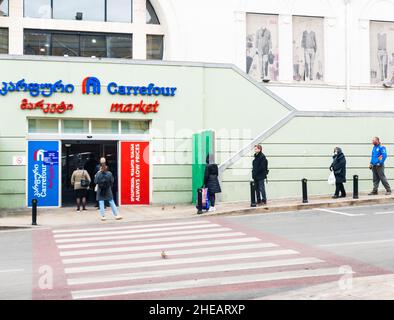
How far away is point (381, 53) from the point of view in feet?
98.0

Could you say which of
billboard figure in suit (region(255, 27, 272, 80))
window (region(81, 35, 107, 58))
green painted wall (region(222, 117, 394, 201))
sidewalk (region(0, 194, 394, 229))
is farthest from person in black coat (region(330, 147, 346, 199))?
window (region(81, 35, 107, 58))

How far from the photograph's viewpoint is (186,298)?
7.32m

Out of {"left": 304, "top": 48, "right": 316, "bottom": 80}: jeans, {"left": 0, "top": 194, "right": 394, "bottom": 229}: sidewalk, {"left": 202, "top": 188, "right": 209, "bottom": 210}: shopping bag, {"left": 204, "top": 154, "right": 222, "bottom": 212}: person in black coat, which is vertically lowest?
{"left": 0, "top": 194, "right": 394, "bottom": 229}: sidewalk

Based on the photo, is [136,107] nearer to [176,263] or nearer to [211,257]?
[211,257]

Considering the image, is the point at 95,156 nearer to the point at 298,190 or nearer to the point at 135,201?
the point at 135,201

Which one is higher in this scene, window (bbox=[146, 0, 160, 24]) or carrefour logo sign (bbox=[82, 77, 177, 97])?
window (bbox=[146, 0, 160, 24])

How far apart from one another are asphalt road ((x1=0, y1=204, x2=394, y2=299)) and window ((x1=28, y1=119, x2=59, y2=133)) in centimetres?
581

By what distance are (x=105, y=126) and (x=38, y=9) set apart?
943 cm

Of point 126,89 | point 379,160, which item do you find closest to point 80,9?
point 126,89

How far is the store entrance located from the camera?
2122 cm

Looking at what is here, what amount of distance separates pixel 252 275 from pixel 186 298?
168 cm

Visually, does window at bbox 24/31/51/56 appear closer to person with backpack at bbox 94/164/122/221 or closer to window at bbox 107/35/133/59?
window at bbox 107/35/133/59

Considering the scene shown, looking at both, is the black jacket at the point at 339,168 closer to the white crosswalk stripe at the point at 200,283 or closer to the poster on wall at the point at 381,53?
the white crosswalk stripe at the point at 200,283
